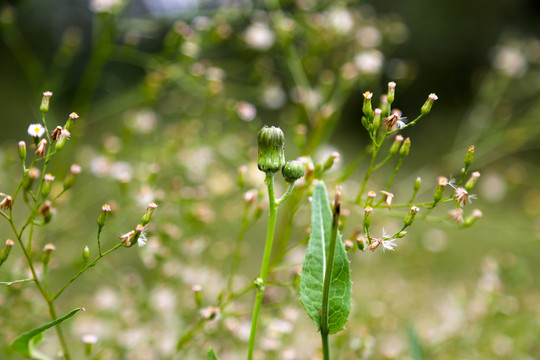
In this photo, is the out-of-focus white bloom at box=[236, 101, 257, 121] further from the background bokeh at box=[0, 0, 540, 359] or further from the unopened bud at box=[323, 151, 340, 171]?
the unopened bud at box=[323, 151, 340, 171]

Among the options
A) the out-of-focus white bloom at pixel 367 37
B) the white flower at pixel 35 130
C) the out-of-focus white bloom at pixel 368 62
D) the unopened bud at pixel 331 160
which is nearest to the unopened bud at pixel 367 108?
the unopened bud at pixel 331 160

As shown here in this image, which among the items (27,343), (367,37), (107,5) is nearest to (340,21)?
(367,37)

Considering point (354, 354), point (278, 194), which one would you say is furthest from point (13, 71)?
point (354, 354)

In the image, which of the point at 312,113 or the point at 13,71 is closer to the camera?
the point at 312,113

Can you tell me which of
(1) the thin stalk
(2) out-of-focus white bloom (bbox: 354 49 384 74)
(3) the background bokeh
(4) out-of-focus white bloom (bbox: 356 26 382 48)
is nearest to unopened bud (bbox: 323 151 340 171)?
(3) the background bokeh

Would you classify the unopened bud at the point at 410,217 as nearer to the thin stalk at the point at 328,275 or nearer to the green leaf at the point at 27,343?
the thin stalk at the point at 328,275

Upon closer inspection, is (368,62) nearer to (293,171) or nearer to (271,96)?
(271,96)

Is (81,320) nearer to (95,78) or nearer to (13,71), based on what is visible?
(95,78)
